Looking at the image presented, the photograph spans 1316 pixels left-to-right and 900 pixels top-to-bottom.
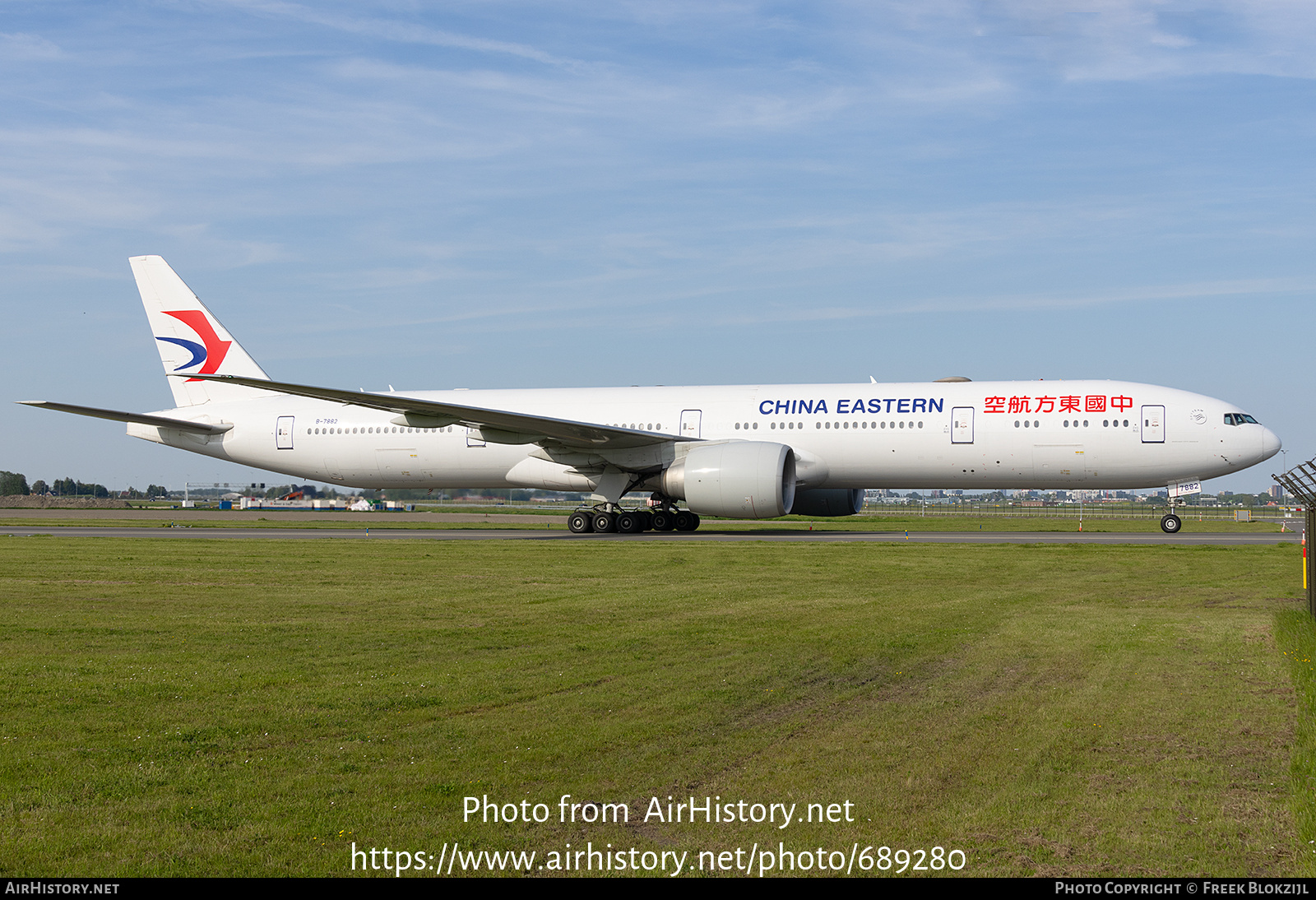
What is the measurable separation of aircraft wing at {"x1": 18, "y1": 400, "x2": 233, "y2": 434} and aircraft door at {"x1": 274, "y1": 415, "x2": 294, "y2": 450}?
1.58m

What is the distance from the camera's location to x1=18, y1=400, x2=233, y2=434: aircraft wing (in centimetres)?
2855

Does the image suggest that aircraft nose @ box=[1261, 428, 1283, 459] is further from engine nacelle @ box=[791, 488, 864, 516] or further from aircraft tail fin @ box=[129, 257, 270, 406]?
aircraft tail fin @ box=[129, 257, 270, 406]

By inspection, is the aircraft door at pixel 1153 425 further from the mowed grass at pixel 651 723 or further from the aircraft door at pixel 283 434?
the aircraft door at pixel 283 434

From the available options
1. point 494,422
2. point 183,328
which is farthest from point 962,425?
point 183,328

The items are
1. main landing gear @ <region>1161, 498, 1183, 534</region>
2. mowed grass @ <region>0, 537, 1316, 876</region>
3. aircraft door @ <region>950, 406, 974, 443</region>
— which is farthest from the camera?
main landing gear @ <region>1161, 498, 1183, 534</region>

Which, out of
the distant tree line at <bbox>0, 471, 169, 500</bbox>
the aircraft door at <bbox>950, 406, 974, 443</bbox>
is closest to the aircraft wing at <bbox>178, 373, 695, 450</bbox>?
the aircraft door at <bbox>950, 406, 974, 443</bbox>

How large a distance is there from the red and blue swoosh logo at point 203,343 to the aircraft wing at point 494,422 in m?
7.50

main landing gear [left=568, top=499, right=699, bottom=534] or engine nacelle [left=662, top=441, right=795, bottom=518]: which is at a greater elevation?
engine nacelle [left=662, top=441, right=795, bottom=518]

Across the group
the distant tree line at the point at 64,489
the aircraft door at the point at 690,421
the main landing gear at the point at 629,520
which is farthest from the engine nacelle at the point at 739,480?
the distant tree line at the point at 64,489

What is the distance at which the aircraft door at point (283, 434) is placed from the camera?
3509 cm

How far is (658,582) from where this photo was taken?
1650cm

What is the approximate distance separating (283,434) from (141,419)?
4200mm

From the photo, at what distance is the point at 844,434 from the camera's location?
3005 centimetres

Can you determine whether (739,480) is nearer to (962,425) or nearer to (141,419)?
(962,425)
